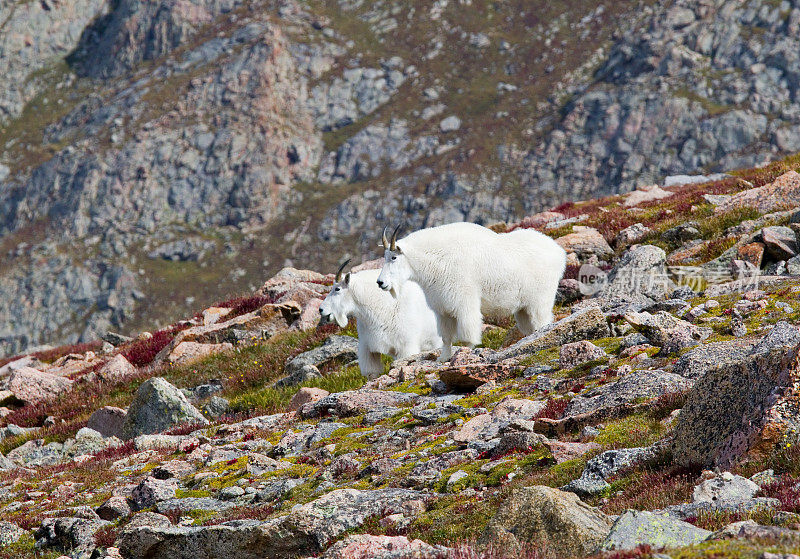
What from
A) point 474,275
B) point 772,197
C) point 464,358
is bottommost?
point 464,358

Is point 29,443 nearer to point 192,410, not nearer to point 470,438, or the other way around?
point 192,410

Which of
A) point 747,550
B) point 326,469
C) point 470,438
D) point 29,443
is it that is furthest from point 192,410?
point 747,550

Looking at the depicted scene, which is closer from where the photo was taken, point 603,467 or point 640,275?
point 603,467

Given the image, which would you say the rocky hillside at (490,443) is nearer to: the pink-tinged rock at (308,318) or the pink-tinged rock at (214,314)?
the pink-tinged rock at (308,318)

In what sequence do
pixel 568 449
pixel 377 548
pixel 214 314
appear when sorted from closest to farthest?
1. pixel 377 548
2. pixel 568 449
3. pixel 214 314

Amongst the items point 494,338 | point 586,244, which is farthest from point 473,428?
point 586,244

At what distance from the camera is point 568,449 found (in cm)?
793

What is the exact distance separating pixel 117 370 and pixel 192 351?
2.37m

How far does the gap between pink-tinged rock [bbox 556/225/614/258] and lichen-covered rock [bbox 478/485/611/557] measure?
18.0 meters

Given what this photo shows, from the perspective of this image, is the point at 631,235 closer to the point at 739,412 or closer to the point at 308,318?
the point at 308,318

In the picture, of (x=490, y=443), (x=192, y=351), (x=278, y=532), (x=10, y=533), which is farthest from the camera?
(x=192, y=351)

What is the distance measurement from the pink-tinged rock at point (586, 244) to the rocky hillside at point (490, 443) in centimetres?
181

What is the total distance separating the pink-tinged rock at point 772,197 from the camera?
22.1 metres

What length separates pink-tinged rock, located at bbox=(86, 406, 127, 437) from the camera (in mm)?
17844
